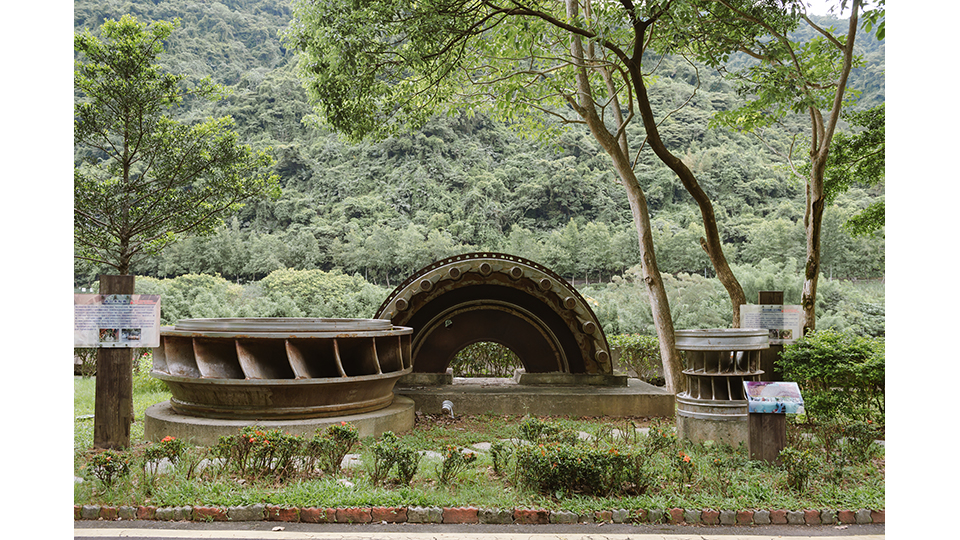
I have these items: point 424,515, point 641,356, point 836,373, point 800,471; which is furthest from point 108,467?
point 641,356

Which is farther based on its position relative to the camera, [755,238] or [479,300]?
[755,238]

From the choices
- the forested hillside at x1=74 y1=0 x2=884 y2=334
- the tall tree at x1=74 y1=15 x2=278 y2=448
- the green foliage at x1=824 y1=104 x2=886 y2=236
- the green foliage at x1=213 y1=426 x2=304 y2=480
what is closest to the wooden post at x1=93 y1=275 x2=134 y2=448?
the green foliage at x1=213 y1=426 x2=304 y2=480

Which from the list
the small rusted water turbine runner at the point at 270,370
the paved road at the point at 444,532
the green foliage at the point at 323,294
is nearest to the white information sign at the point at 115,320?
the small rusted water turbine runner at the point at 270,370

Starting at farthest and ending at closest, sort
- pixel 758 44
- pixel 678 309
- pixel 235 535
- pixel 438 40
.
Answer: pixel 678 309 → pixel 758 44 → pixel 438 40 → pixel 235 535

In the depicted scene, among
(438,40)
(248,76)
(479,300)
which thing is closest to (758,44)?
(438,40)

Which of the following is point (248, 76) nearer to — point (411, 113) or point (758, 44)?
point (411, 113)

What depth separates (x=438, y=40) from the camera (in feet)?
31.0

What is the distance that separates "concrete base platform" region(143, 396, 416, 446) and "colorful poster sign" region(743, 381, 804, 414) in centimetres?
452

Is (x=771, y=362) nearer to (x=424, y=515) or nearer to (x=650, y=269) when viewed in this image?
(x=650, y=269)

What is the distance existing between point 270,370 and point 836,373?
305 inches

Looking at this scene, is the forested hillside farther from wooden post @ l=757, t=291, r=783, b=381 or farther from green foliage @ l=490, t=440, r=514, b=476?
green foliage @ l=490, t=440, r=514, b=476

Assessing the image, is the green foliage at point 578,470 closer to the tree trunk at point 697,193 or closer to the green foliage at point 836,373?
the green foliage at point 836,373

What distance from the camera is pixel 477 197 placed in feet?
134

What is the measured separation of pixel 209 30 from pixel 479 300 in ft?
170
